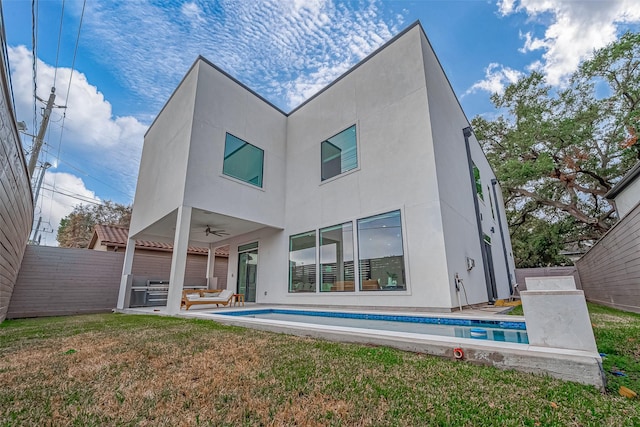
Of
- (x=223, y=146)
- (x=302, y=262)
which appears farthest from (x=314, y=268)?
(x=223, y=146)

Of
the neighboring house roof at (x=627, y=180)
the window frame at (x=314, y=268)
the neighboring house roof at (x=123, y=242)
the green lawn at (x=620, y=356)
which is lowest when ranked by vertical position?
the green lawn at (x=620, y=356)

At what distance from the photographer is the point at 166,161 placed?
9008 millimetres

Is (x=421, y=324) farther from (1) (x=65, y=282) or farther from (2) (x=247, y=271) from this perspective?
(1) (x=65, y=282)

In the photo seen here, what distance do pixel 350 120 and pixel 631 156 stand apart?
1496cm

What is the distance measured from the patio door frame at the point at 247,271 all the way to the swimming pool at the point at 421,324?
7.99 ft

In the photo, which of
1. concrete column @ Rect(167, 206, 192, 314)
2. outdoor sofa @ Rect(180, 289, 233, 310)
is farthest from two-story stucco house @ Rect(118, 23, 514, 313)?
outdoor sofa @ Rect(180, 289, 233, 310)

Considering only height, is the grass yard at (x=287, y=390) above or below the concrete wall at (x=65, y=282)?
below

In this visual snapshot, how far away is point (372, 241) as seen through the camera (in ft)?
22.8

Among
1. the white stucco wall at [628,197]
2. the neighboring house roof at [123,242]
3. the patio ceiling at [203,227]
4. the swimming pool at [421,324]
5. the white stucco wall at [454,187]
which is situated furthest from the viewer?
the neighboring house roof at [123,242]

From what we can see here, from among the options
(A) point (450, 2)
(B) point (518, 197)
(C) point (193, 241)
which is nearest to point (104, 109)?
(C) point (193, 241)

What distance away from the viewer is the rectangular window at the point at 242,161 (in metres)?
8.50

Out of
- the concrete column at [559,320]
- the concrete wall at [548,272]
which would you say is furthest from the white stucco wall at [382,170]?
the concrete wall at [548,272]

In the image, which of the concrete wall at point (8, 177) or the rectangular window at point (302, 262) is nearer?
the concrete wall at point (8, 177)

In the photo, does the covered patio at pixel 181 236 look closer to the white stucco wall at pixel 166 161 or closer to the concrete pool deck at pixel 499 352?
the white stucco wall at pixel 166 161
